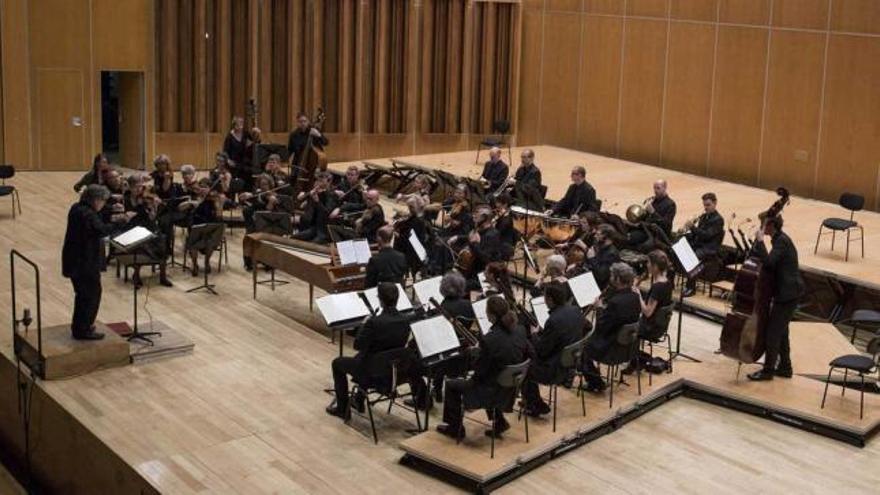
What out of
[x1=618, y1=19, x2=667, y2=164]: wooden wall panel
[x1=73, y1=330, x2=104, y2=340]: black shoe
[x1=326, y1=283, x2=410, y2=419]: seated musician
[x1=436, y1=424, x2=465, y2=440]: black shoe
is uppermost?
[x1=618, y1=19, x2=667, y2=164]: wooden wall panel

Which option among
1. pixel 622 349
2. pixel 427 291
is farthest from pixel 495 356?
pixel 622 349

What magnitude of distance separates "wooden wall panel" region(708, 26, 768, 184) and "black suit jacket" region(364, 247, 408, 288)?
8.38 m

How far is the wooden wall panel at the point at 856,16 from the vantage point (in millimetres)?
15258

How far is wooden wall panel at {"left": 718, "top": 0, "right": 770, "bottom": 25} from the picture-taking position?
16.7 metres

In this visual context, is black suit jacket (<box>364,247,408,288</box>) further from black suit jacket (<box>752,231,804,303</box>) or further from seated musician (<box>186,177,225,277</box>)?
black suit jacket (<box>752,231,804,303</box>)

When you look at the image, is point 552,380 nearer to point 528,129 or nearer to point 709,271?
point 709,271

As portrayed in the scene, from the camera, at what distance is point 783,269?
32.7 ft

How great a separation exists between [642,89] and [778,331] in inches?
367

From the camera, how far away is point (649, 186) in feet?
54.5

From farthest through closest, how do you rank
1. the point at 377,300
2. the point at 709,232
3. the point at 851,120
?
the point at 851,120, the point at 709,232, the point at 377,300

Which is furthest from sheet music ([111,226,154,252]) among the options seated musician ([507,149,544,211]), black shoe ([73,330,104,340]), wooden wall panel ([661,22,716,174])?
wooden wall panel ([661,22,716,174])

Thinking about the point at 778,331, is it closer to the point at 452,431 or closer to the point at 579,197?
the point at 452,431

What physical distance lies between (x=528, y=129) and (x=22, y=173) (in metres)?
8.75

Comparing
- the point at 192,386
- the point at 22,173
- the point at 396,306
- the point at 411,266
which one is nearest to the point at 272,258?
the point at 411,266
